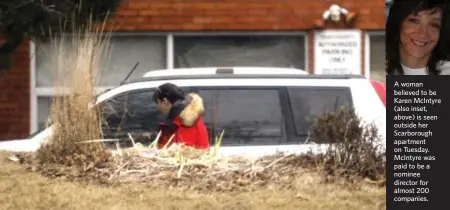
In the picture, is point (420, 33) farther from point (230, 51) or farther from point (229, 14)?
point (230, 51)

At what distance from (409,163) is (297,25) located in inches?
296

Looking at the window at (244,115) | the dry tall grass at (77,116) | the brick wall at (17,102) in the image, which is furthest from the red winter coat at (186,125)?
the brick wall at (17,102)

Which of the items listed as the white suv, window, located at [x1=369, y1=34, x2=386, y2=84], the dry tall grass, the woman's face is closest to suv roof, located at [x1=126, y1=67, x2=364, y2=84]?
the white suv

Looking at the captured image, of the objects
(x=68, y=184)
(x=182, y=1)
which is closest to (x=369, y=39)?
(x=182, y=1)

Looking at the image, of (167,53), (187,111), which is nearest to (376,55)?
(167,53)

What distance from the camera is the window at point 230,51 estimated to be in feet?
38.7

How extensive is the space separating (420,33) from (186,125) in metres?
2.69

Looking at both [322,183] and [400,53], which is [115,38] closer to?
[322,183]

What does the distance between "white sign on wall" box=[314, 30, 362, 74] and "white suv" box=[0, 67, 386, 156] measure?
165 inches

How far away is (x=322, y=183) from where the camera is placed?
546 cm

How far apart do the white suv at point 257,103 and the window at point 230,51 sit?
4.24 m

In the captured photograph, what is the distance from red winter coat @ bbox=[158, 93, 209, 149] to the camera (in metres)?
6.75

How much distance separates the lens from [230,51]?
11820 mm

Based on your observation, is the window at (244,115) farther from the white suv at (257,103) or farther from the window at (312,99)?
the window at (312,99)
